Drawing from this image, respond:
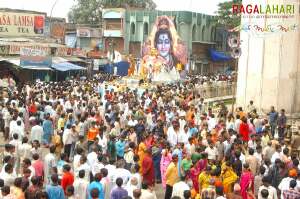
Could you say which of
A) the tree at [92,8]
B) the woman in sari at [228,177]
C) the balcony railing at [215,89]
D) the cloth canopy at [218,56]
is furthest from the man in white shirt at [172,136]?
the tree at [92,8]

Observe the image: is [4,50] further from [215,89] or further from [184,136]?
[184,136]

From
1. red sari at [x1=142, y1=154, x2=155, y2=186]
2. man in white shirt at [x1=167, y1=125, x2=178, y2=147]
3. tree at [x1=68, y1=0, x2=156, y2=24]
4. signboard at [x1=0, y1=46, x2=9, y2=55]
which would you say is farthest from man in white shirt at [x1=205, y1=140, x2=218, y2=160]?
tree at [x1=68, y1=0, x2=156, y2=24]

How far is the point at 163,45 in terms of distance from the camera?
40.0 meters

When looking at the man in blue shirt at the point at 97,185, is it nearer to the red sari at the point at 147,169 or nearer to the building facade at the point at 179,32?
the red sari at the point at 147,169

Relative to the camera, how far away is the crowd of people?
930 centimetres

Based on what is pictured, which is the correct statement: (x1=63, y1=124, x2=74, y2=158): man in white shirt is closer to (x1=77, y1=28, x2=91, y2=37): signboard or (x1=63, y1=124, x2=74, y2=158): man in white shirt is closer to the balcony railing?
the balcony railing

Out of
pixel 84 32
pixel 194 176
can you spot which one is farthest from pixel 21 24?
pixel 194 176

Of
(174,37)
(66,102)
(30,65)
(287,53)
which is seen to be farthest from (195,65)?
(66,102)

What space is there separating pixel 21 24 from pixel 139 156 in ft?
105

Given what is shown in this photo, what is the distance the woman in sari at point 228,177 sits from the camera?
10.1m

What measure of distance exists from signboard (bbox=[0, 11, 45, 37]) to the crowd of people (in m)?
21.1

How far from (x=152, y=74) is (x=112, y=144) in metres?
21.9

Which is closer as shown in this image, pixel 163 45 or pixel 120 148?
pixel 120 148

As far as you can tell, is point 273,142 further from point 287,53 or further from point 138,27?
point 138,27
